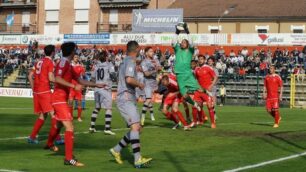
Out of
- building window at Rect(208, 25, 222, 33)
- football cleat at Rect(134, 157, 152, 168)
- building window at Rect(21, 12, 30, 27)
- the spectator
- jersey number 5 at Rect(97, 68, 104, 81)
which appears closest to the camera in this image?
football cleat at Rect(134, 157, 152, 168)

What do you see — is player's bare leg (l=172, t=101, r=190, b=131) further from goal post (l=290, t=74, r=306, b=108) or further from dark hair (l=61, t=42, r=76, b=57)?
goal post (l=290, t=74, r=306, b=108)

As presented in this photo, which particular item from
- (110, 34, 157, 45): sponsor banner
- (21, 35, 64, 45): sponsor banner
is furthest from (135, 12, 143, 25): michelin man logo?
(21, 35, 64, 45): sponsor banner

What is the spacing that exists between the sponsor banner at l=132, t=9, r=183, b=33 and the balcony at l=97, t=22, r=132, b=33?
1336cm

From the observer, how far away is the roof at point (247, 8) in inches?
2680

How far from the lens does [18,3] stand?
82625 mm

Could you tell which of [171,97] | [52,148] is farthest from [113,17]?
[52,148]

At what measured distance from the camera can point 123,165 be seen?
12211mm

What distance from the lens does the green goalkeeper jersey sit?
18.6m

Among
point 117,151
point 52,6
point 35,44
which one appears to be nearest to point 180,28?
point 117,151

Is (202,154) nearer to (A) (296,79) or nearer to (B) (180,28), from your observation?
(B) (180,28)

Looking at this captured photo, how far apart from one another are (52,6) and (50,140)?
6859 centimetres

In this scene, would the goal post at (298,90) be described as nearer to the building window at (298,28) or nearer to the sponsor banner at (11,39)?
the building window at (298,28)

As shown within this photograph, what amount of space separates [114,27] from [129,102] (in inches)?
2557

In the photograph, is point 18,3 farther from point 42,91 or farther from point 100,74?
point 42,91
